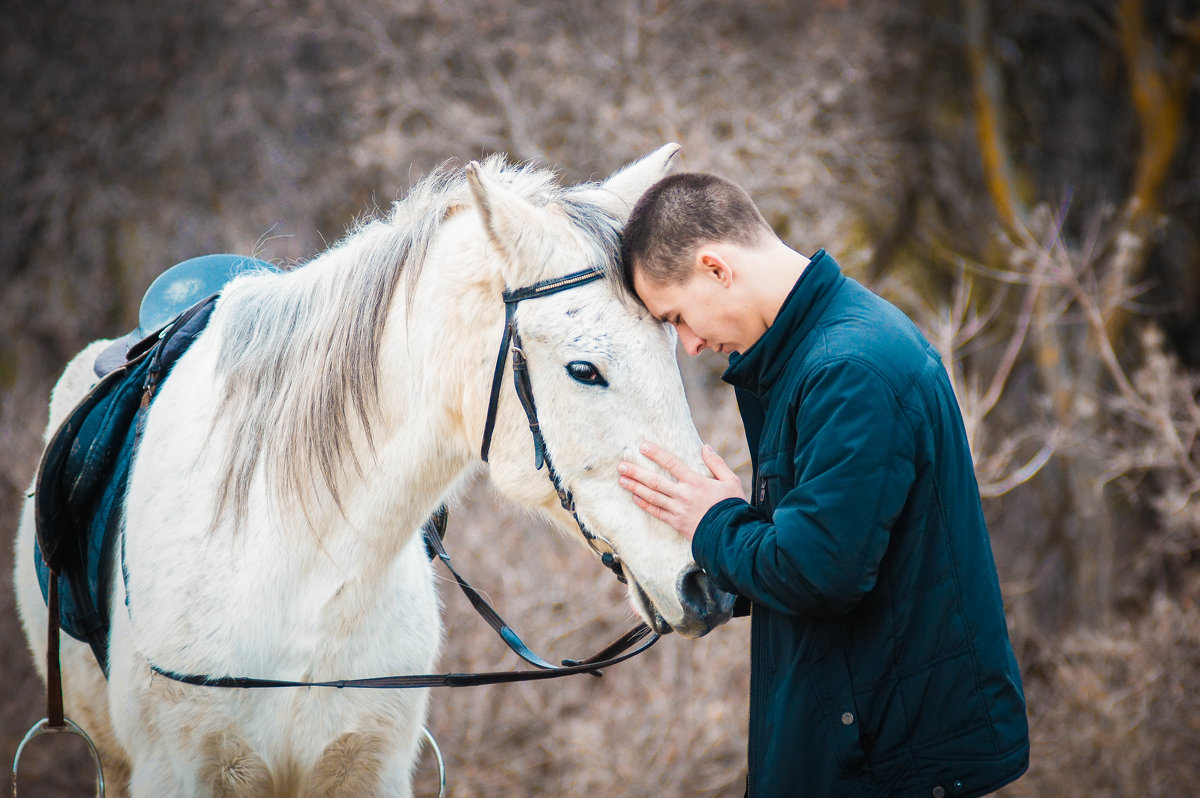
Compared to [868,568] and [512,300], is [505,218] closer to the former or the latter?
[512,300]

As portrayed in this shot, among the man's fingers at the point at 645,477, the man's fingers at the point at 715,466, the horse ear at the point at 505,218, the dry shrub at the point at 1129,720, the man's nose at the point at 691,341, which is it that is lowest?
the dry shrub at the point at 1129,720

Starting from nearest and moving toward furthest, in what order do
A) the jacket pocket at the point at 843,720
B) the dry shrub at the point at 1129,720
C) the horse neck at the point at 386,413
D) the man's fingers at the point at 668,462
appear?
the jacket pocket at the point at 843,720
the man's fingers at the point at 668,462
the horse neck at the point at 386,413
the dry shrub at the point at 1129,720

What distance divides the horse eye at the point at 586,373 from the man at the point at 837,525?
18 centimetres

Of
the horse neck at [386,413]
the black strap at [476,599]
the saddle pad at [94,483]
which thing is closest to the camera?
the horse neck at [386,413]

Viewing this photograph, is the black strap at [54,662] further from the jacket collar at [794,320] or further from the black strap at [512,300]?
the jacket collar at [794,320]

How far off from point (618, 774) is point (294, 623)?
9.32 feet

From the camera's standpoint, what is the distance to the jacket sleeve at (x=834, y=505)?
152 centimetres

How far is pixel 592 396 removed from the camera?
184cm

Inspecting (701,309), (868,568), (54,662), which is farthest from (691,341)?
(54,662)

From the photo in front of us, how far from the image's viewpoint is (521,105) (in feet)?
23.0

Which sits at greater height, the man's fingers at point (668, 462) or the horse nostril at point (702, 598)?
the man's fingers at point (668, 462)

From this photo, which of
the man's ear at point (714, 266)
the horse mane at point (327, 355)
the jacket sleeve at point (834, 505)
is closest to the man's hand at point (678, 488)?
the jacket sleeve at point (834, 505)

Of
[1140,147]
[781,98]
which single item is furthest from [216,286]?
[1140,147]

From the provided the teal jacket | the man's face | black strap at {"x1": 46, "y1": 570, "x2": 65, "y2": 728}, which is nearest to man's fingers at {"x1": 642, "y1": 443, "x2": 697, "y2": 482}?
the teal jacket
